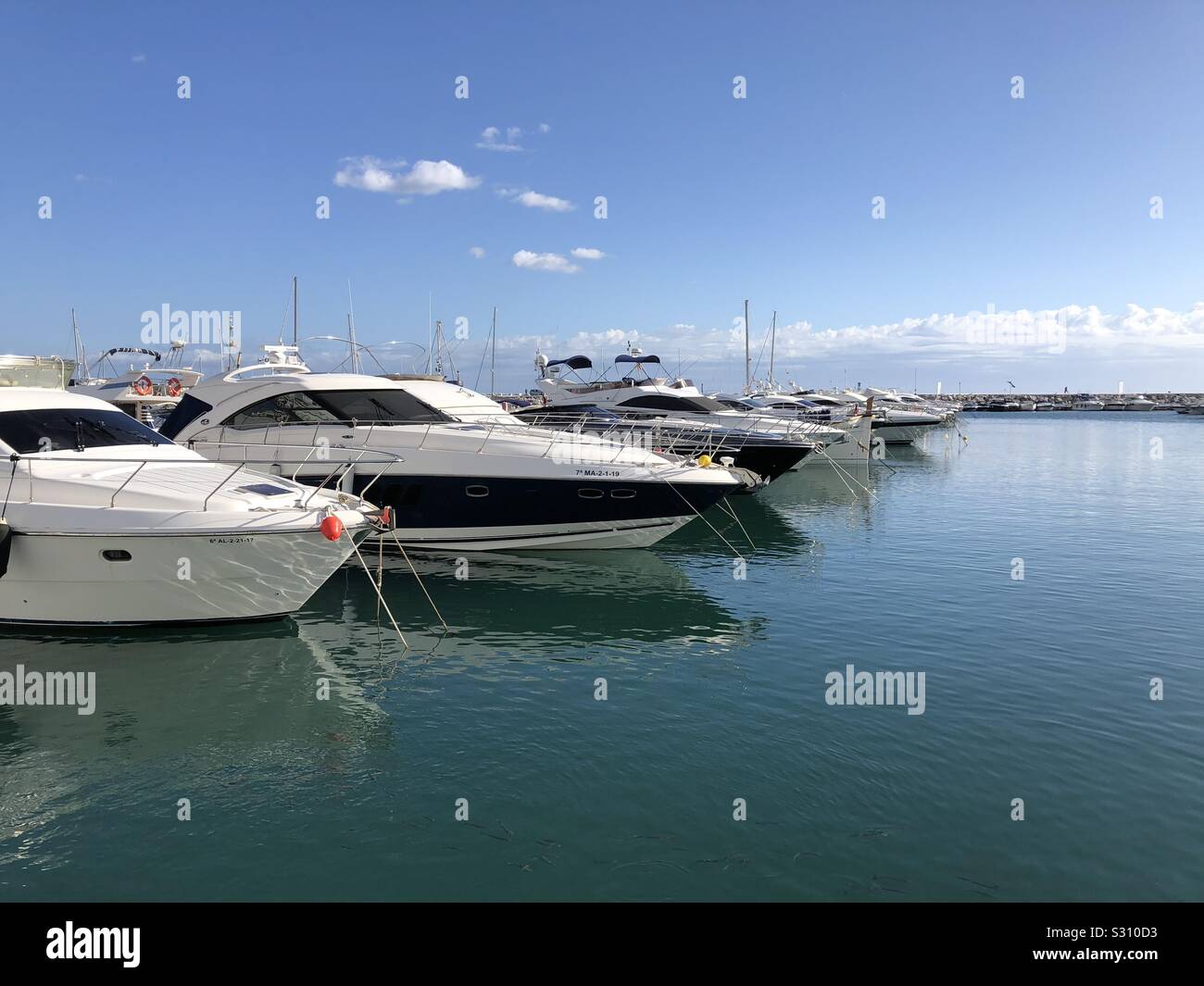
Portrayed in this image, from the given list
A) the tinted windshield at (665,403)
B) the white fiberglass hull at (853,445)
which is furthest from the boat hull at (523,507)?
the white fiberglass hull at (853,445)

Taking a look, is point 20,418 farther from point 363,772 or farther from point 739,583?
point 739,583

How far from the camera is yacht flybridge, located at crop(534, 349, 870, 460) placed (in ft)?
84.9

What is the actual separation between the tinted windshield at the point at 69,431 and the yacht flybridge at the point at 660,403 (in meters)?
15.6

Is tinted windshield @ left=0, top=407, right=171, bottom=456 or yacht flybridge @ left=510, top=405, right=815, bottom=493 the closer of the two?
tinted windshield @ left=0, top=407, right=171, bottom=456

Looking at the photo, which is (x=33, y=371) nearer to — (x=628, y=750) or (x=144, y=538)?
(x=144, y=538)

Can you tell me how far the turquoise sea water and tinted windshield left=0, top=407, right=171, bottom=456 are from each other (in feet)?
7.85

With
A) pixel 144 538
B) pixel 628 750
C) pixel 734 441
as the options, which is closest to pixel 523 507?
pixel 144 538

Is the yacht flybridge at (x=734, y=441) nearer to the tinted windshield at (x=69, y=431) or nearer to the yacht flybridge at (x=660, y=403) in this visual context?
the yacht flybridge at (x=660, y=403)

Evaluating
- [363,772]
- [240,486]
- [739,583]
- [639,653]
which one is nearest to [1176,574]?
[739,583]

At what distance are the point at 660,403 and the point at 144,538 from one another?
2080 cm

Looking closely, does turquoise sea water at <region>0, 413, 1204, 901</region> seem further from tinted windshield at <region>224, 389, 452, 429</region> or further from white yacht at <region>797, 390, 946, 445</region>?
white yacht at <region>797, 390, 946, 445</region>

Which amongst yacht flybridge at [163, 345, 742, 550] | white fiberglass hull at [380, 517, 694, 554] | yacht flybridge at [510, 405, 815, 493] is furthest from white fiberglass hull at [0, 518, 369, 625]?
yacht flybridge at [510, 405, 815, 493]

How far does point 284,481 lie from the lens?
36.7ft
